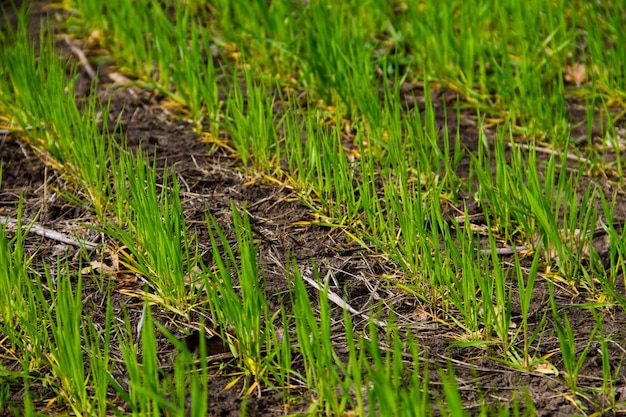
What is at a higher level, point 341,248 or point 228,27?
point 228,27

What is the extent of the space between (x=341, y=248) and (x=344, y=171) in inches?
8.5

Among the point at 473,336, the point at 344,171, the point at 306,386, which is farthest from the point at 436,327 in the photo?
the point at 344,171

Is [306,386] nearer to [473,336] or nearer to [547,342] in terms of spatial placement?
[473,336]

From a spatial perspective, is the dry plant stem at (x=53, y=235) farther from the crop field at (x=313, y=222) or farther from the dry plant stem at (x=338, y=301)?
the dry plant stem at (x=338, y=301)

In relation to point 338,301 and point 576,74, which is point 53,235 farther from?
point 576,74

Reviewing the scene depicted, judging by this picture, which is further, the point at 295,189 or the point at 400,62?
the point at 400,62

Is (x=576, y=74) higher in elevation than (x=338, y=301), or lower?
higher

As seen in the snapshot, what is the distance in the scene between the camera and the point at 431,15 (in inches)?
124

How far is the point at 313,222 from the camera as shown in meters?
2.41

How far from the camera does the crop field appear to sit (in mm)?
1768

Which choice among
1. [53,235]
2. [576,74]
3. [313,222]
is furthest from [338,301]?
[576,74]

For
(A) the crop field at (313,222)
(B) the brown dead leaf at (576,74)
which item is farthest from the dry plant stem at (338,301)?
(B) the brown dead leaf at (576,74)

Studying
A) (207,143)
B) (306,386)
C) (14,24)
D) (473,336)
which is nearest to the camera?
(306,386)

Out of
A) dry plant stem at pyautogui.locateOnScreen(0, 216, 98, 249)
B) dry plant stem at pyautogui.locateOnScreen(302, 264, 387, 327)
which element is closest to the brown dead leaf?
dry plant stem at pyautogui.locateOnScreen(302, 264, 387, 327)
